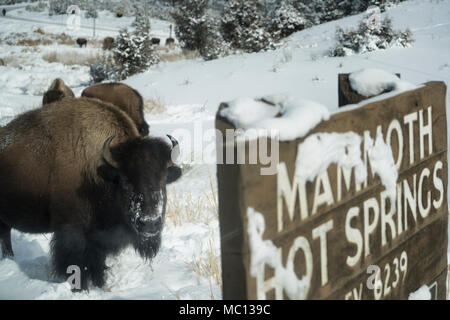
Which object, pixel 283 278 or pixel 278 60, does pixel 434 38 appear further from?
pixel 283 278

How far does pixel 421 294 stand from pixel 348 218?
77cm

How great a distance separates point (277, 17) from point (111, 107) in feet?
58.8

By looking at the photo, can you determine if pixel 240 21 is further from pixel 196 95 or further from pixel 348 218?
pixel 348 218

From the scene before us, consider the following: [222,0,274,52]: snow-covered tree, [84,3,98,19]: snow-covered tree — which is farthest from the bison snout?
[84,3,98,19]: snow-covered tree

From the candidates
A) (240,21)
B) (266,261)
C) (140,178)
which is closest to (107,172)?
(140,178)

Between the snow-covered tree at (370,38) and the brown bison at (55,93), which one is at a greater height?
the snow-covered tree at (370,38)

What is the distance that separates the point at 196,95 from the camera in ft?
33.1

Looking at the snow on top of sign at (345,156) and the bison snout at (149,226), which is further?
the bison snout at (149,226)

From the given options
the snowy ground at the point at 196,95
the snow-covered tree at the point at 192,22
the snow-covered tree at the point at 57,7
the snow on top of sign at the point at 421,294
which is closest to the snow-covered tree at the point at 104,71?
the snowy ground at the point at 196,95

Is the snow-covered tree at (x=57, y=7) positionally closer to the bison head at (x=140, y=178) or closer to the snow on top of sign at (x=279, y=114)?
the bison head at (x=140, y=178)

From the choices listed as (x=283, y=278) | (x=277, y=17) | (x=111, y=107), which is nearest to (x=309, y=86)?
(x=111, y=107)

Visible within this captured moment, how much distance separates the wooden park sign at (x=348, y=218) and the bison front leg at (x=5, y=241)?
11.5 ft

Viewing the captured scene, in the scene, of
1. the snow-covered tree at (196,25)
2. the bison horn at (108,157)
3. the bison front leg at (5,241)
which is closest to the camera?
the bison horn at (108,157)

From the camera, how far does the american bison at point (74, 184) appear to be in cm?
352
